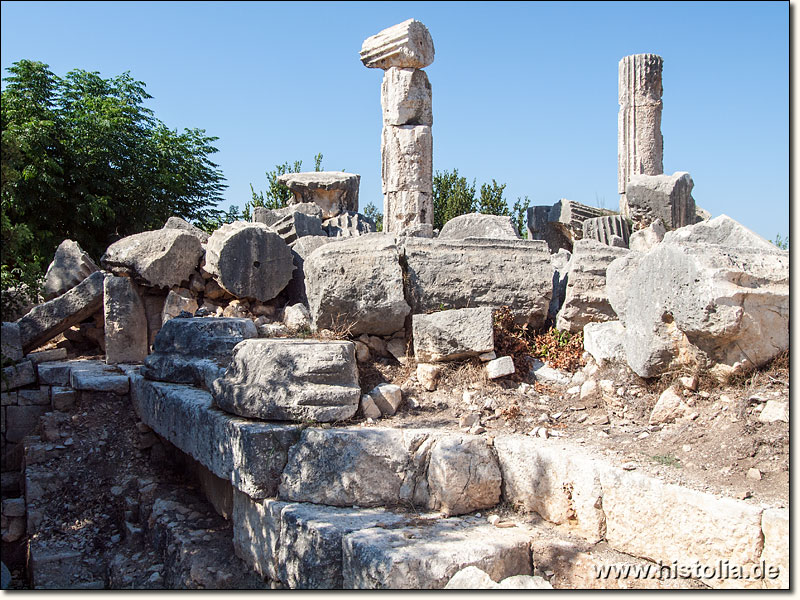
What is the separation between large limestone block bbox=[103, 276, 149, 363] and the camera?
7684 millimetres

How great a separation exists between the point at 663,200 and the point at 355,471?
32.2 ft

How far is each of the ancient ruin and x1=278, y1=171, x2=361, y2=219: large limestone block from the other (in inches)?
277

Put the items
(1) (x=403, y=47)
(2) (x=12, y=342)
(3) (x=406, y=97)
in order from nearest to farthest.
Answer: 1. (2) (x=12, y=342)
2. (1) (x=403, y=47)
3. (3) (x=406, y=97)

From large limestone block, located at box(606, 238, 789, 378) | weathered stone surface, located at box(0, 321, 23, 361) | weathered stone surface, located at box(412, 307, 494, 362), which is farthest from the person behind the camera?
weathered stone surface, located at box(0, 321, 23, 361)

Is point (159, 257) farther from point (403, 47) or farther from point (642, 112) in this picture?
point (642, 112)

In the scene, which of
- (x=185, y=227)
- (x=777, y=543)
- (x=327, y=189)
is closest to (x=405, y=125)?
(x=327, y=189)

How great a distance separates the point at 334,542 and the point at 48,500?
11.1 feet

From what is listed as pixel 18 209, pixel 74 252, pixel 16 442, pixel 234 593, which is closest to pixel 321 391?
pixel 234 593

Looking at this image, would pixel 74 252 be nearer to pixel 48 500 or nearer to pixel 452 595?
pixel 48 500

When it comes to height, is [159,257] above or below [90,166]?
below

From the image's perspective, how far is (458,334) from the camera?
18.6 feet

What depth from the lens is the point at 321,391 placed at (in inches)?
188

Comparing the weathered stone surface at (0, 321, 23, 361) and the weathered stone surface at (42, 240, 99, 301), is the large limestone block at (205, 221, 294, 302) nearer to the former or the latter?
the weathered stone surface at (42, 240, 99, 301)

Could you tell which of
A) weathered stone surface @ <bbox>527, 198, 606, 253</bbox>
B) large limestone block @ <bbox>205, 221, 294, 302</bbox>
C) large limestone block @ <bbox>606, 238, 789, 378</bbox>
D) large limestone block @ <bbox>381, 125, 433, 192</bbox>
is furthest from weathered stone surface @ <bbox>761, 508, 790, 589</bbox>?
weathered stone surface @ <bbox>527, 198, 606, 253</bbox>
